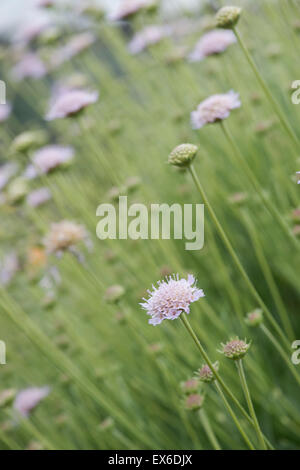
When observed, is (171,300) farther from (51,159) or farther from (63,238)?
(51,159)

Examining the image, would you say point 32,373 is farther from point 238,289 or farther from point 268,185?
point 268,185

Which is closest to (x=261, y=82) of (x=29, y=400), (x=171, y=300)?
(x=171, y=300)

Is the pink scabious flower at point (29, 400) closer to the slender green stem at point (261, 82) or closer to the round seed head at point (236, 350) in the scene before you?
the round seed head at point (236, 350)

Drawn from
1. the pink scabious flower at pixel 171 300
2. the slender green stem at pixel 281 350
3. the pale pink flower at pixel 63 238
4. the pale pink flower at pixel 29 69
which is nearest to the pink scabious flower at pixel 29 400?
the pale pink flower at pixel 63 238

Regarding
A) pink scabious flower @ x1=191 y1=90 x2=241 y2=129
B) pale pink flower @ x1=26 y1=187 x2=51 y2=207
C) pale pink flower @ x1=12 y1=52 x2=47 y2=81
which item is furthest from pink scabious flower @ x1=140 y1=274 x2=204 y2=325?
pale pink flower @ x1=12 y1=52 x2=47 y2=81
